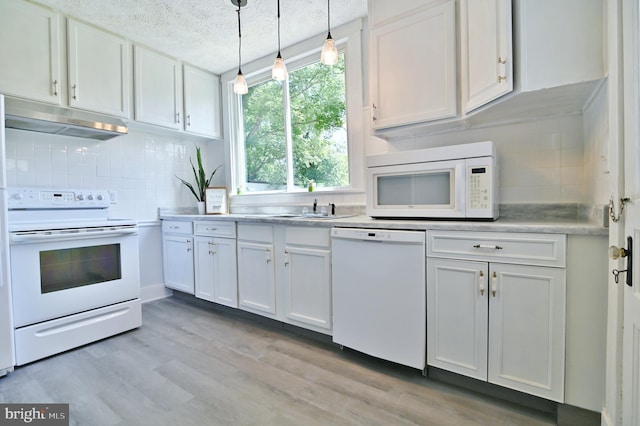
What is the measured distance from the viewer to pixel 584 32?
1.27 m

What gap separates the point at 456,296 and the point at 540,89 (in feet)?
3.43

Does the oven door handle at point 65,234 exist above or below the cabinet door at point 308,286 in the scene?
above

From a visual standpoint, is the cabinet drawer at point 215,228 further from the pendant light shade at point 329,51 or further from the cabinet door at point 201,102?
the pendant light shade at point 329,51

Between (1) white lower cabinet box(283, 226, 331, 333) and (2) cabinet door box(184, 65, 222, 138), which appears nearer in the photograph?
(1) white lower cabinet box(283, 226, 331, 333)

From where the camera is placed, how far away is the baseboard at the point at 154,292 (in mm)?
3246

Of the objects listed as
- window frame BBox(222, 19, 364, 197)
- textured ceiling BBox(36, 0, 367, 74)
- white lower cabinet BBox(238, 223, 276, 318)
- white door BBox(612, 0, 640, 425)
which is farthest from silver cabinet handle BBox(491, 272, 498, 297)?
textured ceiling BBox(36, 0, 367, 74)

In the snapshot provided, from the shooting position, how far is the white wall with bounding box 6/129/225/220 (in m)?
2.54

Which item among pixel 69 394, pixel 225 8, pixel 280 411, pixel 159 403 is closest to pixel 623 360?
pixel 280 411

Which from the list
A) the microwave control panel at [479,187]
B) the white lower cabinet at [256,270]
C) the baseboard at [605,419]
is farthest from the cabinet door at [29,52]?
the baseboard at [605,419]

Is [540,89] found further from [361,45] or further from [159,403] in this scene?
[159,403]

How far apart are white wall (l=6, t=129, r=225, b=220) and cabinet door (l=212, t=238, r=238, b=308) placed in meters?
1.09

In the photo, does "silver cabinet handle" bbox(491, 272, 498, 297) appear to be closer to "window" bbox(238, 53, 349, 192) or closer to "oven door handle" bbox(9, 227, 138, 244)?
"window" bbox(238, 53, 349, 192)

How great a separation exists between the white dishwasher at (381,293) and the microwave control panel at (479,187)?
327 mm

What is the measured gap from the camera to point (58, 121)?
232 centimetres
